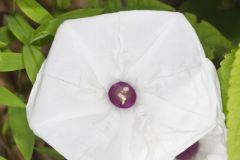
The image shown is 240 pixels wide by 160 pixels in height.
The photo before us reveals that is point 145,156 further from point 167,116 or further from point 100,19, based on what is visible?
point 100,19

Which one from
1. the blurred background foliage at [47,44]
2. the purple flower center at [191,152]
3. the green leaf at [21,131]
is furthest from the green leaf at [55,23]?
the purple flower center at [191,152]

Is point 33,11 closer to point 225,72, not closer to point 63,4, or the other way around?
point 63,4

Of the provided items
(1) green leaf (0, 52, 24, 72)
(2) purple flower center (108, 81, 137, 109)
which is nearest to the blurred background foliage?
(1) green leaf (0, 52, 24, 72)

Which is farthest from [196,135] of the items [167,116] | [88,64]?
[88,64]

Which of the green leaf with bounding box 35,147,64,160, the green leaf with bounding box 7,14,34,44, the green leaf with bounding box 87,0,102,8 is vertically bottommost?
the green leaf with bounding box 35,147,64,160

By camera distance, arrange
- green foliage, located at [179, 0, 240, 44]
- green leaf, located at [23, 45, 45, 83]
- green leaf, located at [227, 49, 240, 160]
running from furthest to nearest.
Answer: green foliage, located at [179, 0, 240, 44] < green leaf, located at [23, 45, 45, 83] < green leaf, located at [227, 49, 240, 160]

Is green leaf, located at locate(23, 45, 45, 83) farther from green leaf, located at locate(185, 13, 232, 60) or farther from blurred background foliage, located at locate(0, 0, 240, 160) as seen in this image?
green leaf, located at locate(185, 13, 232, 60)

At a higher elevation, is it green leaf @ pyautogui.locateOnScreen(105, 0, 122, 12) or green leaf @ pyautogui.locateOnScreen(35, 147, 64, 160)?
green leaf @ pyautogui.locateOnScreen(105, 0, 122, 12)
